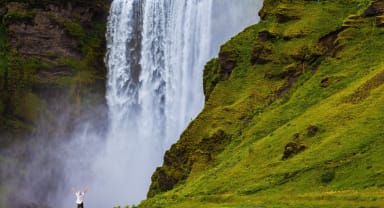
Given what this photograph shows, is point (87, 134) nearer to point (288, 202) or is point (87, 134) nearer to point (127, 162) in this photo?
point (127, 162)

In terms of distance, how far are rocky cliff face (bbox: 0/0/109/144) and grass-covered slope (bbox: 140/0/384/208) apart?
41.1 metres

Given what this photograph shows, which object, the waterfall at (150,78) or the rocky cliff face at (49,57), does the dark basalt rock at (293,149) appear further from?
the rocky cliff face at (49,57)

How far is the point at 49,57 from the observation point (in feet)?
301

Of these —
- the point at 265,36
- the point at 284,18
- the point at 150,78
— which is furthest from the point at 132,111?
the point at 265,36

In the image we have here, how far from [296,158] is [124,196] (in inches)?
1866

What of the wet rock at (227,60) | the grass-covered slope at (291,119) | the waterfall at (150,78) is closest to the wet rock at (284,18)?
the grass-covered slope at (291,119)

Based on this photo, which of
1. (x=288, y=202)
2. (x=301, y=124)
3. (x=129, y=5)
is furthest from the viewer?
(x=129, y=5)

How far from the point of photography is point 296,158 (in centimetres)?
3275

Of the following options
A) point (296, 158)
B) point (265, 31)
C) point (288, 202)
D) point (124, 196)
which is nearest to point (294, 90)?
point (265, 31)

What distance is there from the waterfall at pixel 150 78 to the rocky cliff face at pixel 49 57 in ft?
6.72

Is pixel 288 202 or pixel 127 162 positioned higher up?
pixel 127 162

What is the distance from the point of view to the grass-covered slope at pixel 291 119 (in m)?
30.5

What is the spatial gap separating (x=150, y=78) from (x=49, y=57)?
1377cm

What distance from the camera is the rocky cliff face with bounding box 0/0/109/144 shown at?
8850 cm
